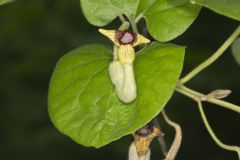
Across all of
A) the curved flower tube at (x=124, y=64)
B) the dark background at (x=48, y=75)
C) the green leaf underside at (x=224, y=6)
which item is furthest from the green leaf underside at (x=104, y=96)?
the dark background at (x=48, y=75)

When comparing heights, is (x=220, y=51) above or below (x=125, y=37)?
below

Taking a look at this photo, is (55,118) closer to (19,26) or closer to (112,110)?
(112,110)

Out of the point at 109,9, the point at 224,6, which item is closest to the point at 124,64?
the point at 109,9

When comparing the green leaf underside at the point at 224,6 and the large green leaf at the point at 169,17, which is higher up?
the green leaf underside at the point at 224,6

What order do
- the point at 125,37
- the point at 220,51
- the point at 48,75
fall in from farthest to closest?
the point at 48,75 → the point at 220,51 → the point at 125,37

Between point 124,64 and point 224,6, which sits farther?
point 124,64

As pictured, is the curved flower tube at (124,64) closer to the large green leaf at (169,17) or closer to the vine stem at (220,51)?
the large green leaf at (169,17)

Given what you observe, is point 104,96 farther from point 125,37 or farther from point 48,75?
point 48,75

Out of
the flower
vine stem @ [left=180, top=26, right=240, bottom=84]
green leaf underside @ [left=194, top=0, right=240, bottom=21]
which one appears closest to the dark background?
vine stem @ [left=180, top=26, right=240, bottom=84]
